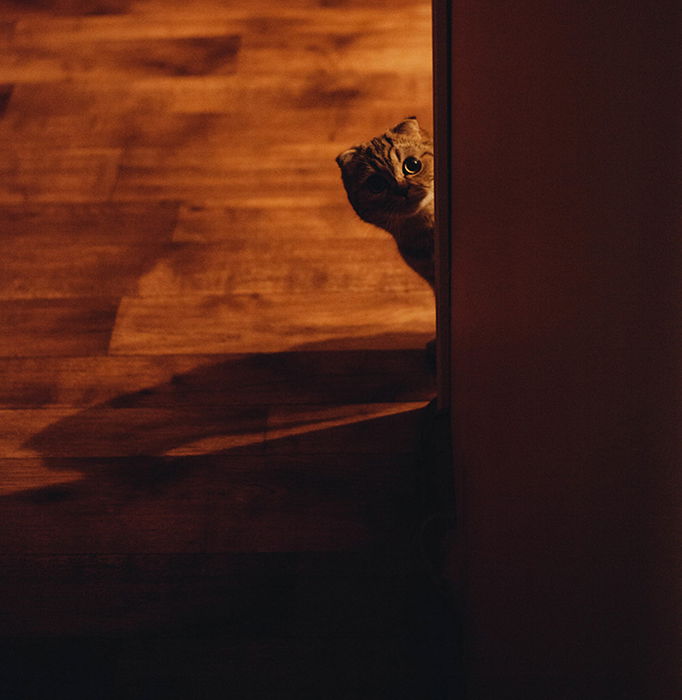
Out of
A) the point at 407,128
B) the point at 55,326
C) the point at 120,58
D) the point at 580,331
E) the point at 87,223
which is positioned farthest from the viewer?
the point at 120,58

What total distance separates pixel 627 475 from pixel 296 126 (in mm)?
1917

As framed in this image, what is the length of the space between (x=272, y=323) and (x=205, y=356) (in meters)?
0.18

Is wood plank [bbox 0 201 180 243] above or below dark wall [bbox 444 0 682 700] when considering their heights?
below

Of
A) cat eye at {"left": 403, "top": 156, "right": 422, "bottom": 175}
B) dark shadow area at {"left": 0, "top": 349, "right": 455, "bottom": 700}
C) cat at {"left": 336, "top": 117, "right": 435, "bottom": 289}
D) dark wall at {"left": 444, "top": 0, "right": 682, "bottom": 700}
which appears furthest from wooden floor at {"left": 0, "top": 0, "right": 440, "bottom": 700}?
dark wall at {"left": 444, "top": 0, "right": 682, "bottom": 700}

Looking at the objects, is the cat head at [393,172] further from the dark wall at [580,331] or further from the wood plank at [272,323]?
the dark wall at [580,331]

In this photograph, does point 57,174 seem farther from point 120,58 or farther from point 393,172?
point 393,172

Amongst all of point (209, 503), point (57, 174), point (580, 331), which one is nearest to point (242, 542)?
point (209, 503)

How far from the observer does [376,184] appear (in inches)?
55.7

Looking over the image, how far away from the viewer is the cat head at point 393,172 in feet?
4.51

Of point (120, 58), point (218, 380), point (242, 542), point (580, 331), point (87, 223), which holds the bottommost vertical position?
point (242, 542)

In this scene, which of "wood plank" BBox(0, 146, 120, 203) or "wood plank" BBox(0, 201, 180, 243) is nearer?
"wood plank" BBox(0, 201, 180, 243)

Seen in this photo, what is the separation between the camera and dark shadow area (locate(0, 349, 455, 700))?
1289 mm

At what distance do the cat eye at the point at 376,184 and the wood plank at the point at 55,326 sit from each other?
2.51 ft

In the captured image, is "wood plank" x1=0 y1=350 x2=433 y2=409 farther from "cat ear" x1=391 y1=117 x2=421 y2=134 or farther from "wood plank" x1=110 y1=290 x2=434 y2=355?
"cat ear" x1=391 y1=117 x2=421 y2=134
